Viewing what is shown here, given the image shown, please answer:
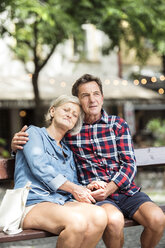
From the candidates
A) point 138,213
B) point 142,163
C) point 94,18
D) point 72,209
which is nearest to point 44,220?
point 72,209

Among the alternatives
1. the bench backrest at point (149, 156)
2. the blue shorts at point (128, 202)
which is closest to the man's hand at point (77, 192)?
the blue shorts at point (128, 202)

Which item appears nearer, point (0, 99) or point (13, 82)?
point (0, 99)

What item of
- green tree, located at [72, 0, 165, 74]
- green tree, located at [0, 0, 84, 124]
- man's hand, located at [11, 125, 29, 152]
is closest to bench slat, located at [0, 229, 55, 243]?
man's hand, located at [11, 125, 29, 152]

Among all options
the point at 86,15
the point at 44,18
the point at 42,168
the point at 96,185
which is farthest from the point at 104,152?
the point at 86,15

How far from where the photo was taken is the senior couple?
2.94 m

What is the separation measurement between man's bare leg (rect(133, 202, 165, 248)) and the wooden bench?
0.11m

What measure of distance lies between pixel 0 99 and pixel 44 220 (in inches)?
292

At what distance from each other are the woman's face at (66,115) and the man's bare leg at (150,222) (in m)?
0.86

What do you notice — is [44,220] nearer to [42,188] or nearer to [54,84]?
[42,188]

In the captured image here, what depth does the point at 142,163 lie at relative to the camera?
4012mm

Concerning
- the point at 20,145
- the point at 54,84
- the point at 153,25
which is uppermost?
the point at 153,25

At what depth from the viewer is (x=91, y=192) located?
127 inches

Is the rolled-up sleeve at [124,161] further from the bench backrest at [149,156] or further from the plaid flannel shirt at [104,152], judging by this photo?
the bench backrest at [149,156]

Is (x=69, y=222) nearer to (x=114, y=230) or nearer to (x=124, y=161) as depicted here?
(x=114, y=230)
